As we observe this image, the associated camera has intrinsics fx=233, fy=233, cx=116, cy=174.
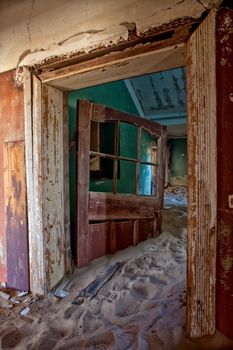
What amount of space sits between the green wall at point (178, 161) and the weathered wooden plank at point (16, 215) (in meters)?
6.61

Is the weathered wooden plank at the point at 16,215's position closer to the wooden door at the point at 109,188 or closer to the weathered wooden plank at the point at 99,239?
the wooden door at the point at 109,188

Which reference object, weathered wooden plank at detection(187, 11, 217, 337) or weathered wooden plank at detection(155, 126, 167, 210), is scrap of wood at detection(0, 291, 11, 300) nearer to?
weathered wooden plank at detection(187, 11, 217, 337)

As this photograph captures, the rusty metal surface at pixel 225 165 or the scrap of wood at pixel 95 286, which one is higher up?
the rusty metal surface at pixel 225 165

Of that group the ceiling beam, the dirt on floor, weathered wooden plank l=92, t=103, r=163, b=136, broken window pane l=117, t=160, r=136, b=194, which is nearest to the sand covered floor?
the dirt on floor

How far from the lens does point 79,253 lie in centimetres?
195

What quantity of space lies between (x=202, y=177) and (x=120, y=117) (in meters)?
1.38

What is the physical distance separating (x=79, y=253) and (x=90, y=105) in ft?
4.11

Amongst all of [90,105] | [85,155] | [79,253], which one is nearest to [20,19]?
[90,105]

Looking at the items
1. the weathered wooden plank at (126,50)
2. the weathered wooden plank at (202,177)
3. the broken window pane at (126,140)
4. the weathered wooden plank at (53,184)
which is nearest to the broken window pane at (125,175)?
the broken window pane at (126,140)

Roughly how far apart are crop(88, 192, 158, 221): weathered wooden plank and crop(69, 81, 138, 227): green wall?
9.0 inches

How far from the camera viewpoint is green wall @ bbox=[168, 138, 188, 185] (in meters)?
7.68

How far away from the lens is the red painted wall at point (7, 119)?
1.65m

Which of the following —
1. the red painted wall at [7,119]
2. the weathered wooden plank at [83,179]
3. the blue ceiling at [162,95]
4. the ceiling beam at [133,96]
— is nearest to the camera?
the red painted wall at [7,119]

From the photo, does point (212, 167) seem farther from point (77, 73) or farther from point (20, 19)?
point (20, 19)
